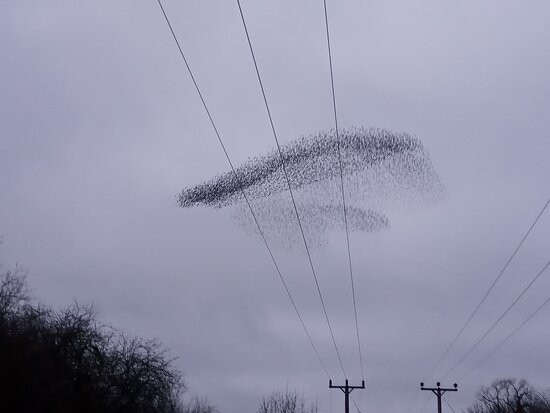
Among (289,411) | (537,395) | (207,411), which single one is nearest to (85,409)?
(289,411)

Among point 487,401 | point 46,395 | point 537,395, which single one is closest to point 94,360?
point 46,395

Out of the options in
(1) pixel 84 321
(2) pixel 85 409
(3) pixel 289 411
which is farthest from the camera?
(3) pixel 289 411

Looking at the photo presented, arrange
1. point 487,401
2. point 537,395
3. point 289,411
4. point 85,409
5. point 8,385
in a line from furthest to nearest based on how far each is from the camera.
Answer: point 537,395, point 487,401, point 289,411, point 85,409, point 8,385

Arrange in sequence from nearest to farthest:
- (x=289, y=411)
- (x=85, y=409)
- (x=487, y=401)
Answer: (x=85, y=409), (x=289, y=411), (x=487, y=401)

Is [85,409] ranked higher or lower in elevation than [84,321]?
lower

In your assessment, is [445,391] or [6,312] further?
[445,391]

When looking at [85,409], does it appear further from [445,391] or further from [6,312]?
[445,391]

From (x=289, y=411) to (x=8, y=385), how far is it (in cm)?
4920

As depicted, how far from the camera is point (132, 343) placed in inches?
1645

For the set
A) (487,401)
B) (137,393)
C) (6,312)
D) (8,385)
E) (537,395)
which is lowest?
(8,385)

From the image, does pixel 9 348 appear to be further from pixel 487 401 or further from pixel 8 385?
pixel 487 401

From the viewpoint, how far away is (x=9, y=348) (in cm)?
3162

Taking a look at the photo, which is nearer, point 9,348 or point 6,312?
point 9,348

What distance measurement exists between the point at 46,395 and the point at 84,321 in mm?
7707
